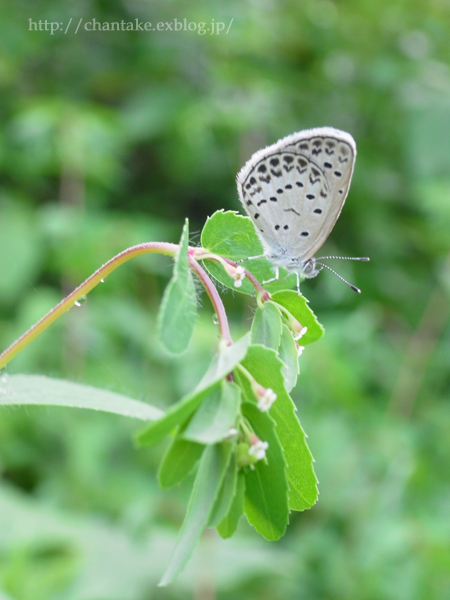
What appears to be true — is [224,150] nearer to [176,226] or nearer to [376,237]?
[176,226]

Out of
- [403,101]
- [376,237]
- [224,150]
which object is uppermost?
[403,101]

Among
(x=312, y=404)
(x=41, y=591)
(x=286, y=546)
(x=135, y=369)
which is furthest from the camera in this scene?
(x=135, y=369)

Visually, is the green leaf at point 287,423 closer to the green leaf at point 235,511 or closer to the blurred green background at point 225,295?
the green leaf at point 235,511

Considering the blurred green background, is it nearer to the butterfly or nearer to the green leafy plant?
the green leafy plant

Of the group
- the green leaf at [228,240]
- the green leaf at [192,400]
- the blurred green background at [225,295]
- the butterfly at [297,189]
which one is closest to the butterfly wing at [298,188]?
the butterfly at [297,189]

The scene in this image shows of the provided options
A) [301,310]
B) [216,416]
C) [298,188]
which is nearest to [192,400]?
[216,416]

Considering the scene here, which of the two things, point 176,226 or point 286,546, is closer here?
point 286,546

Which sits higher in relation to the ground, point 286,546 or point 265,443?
point 265,443

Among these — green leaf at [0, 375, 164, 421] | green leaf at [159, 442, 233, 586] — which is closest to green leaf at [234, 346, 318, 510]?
green leaf at [159, 442, 233, 586]

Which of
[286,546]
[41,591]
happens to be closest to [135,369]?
[286,546]
